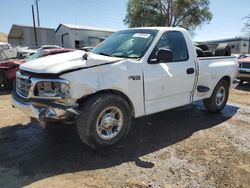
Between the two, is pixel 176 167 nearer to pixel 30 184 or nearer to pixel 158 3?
pixel 30 184

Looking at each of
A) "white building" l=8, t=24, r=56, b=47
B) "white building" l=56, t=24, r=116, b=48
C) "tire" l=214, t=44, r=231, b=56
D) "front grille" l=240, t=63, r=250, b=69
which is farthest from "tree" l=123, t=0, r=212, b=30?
"tire" l=214, t=44, r=231, b=56

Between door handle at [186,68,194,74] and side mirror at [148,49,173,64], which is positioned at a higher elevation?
side mirror at [148,49,173,64]

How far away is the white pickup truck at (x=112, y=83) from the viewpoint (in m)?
3.60

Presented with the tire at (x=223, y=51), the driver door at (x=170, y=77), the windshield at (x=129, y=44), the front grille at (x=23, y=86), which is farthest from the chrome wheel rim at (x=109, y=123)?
the tire at (x=223, y=51)

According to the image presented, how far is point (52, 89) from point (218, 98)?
4.23 m

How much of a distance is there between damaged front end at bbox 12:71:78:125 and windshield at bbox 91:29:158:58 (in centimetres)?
137

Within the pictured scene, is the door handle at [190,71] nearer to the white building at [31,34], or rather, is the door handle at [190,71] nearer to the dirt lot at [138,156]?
the dirt lot at [138,156]

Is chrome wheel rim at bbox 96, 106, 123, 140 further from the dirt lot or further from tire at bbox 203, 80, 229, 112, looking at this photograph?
tire at bbox 203, 80, 229, 112

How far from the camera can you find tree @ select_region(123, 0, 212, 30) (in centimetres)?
4231

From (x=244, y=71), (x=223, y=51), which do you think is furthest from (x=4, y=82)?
(x=244, y=71)

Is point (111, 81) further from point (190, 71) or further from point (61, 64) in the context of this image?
point (190, 71)

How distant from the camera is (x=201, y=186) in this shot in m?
3.14

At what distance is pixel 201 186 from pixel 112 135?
5.00 ft

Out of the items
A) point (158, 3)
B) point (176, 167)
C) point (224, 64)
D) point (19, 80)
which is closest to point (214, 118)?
point (224, 64)
